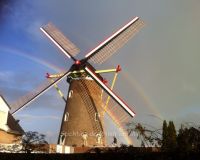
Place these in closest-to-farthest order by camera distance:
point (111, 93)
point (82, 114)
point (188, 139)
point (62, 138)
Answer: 1. point (188, 139)
2. point (111, 93)
3. point (82, 114)
4. point (62, 138)

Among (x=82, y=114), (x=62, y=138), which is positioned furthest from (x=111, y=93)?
(x=62, y=138)

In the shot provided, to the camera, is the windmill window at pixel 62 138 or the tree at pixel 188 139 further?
the windmill window at pixel 62 138

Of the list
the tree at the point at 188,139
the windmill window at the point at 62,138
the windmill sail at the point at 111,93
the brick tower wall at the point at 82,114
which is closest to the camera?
the tree at the point at 188,139

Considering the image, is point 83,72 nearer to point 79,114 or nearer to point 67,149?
point 79,114

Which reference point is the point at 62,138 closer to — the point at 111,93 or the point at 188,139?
the point at 111,93

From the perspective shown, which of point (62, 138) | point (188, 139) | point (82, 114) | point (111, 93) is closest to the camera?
point (188, 139)

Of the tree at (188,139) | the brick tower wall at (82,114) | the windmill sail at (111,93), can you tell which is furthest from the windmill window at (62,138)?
the tree at (188,139)

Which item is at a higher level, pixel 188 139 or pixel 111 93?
pixel 111 93

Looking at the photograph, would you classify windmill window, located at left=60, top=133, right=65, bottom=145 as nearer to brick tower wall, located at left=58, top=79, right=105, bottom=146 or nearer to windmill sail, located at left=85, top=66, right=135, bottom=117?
brick tower wall, located at left=58, top=79, right=105, bottom=146

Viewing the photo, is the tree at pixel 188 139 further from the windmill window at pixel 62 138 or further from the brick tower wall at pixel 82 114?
the windmill window at pixel 62 138

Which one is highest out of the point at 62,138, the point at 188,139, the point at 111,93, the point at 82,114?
the point at 111,93

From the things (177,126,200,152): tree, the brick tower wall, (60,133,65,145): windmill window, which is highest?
the brick tower wall

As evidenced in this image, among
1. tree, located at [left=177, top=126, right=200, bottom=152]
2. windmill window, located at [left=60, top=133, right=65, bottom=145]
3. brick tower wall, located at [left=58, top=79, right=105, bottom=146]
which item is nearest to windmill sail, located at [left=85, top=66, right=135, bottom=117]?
brick tower wall, located at [left=58, top=79, right=105, bottom=146]

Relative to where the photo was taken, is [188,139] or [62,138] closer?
[188,139]
